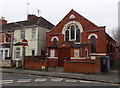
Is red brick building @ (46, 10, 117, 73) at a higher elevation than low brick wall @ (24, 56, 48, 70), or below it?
higher

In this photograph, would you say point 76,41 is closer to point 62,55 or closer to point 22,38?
point 62,55

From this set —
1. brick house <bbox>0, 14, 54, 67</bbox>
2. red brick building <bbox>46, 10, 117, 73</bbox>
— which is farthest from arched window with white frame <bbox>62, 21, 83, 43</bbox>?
brick house <bbox>0, 14, 54, 67</bbox>

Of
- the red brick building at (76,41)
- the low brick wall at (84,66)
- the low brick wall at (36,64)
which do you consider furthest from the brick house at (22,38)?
the low brick wall at (84,66)

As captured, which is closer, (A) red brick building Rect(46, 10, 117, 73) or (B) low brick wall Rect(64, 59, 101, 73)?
(B) low brick wall Rect(64, 59, 101, 73)

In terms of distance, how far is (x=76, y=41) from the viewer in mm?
20391

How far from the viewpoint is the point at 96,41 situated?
740 inches

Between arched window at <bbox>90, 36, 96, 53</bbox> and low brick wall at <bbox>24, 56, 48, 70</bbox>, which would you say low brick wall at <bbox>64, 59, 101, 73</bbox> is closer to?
low brick wall at <bbox>24, 56, 48, 70</bbox>

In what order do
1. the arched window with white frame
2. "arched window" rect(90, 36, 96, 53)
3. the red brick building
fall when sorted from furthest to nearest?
the arched window with white frame → "arched window" rect(90, 36, 96, 53) → the red brick building

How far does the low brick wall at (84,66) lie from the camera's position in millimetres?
13752

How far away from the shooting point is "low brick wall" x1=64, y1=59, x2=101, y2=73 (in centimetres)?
1375

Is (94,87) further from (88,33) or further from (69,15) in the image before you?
(69,15)

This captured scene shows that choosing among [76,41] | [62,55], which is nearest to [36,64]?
[62,55]

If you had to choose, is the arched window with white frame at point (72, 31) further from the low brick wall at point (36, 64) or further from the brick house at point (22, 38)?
the low brick wall at point (36, 64)

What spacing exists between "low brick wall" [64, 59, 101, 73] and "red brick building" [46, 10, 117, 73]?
1.81 m
